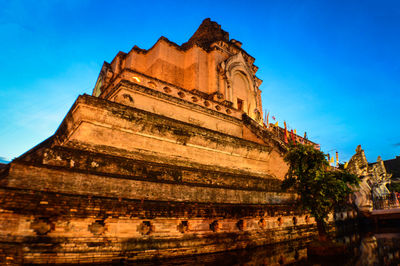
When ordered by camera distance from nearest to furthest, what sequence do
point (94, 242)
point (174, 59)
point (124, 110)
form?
point (94, 242), point (124, 110), point (174, 59)

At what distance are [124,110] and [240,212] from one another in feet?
18.7

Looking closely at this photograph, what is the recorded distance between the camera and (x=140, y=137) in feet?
30.7

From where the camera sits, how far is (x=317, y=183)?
781 cm

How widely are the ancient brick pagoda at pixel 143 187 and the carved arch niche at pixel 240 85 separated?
4.56m

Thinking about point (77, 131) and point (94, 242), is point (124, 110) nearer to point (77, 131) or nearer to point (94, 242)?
point (77, 131)

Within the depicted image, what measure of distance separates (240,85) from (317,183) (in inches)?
569

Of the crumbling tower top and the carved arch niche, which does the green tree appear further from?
the crumbling tower top

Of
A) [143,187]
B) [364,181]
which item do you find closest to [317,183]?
[143,187]

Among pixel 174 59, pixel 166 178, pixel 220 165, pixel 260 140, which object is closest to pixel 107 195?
pixel 166 178

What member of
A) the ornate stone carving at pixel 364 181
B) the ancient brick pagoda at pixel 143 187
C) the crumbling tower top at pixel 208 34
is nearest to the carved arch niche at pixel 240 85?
the crumbling tower top at pixel 208 34

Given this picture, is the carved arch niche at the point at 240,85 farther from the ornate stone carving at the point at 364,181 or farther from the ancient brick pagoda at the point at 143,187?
the ornate stone carving at the point at 364,181

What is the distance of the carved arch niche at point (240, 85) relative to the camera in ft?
62.9

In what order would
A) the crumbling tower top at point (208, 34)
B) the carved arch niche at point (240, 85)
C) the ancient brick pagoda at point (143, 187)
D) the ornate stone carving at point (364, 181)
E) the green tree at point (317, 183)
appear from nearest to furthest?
1. the ancient brick pagoda at point (143, 187)
2. the green tree at point (317, 183)
3. the ornate stone carving at point (364, 181)
4. the carved arch niche at point (240, 85)
5. the crumbling tower top at point (208, 34)

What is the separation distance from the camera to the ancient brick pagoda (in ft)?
16.8
